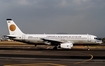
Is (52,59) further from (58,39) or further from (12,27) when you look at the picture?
(12,27)

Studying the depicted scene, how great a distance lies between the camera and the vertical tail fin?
175 feet

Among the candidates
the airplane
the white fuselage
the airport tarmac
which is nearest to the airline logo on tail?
the airplane

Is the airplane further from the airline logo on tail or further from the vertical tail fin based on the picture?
the airline logo on tail

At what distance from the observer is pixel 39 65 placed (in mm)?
18172

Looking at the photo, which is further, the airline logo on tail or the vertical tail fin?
the airline logo on tail

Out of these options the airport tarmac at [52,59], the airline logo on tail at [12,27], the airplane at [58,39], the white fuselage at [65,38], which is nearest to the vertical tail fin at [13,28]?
the airline logo on tail at [12,27]

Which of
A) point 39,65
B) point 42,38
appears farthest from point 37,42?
point 39,65

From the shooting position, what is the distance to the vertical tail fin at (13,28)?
5322cm

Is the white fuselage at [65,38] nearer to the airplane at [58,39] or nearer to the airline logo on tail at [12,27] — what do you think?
the airplane at [58,39]

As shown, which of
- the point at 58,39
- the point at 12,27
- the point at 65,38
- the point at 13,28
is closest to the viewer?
the point at 65,38

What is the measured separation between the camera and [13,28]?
53812 mm

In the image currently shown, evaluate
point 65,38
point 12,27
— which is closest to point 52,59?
point 65,38

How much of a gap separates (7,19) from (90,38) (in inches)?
954

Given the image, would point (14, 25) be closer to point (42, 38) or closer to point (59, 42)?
point (42, 38)
